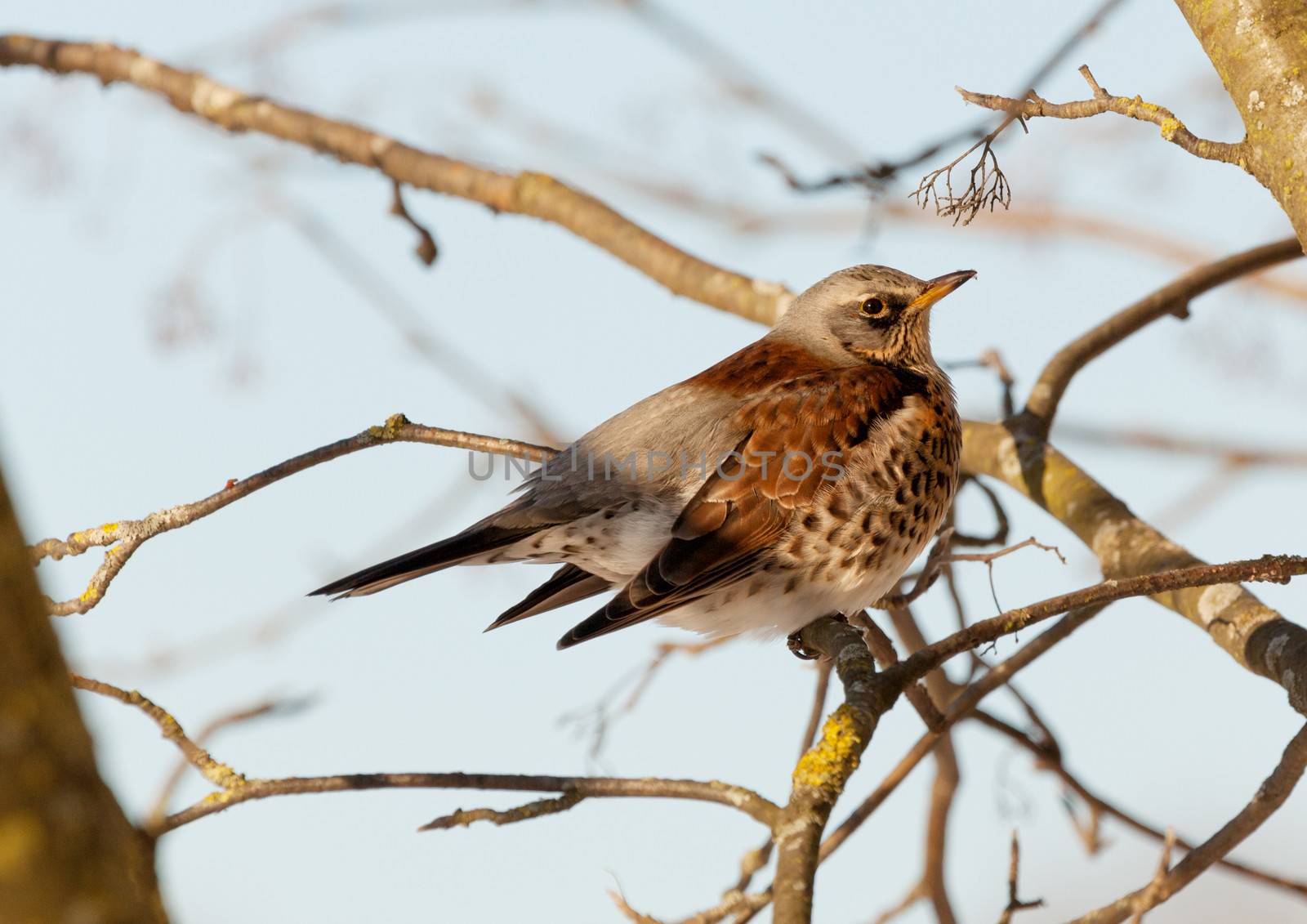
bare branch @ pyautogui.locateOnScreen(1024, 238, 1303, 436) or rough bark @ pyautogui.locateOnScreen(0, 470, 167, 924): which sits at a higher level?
bare branch @ pyautogui.locateOnScreen(1024, 238, 1303, 436)

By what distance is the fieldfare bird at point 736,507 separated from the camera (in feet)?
13.1

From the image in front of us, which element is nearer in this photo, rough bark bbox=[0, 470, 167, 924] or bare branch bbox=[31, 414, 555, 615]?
rough bark bbox=[0, 470, 167, 924]

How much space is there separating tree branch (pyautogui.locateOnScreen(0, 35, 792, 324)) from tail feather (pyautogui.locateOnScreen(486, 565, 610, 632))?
139 centimetres

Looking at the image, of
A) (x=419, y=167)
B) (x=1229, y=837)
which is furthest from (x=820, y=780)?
(x=419, y=167)

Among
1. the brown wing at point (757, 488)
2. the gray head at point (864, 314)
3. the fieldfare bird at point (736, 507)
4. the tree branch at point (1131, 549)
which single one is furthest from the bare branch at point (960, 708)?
the gray head at point (864, 314)

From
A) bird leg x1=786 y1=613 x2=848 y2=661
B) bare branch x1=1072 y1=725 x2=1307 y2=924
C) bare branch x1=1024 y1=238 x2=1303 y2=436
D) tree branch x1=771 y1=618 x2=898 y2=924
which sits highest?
bare branch x1=1024 y1=238 x2=1303 y2=436

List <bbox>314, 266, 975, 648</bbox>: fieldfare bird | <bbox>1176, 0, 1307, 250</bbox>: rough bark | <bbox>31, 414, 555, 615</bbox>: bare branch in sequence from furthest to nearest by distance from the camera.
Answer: <bbox>314, 266, 975, 648</bbox>: fieldfare bird → <bbox>31, 414, 555, 615</bbox>: bare branch → <bbox>1176, 0, 1307, 250</bbox>: rough bark

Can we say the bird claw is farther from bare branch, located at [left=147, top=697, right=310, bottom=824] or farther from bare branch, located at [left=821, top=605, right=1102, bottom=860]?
bare branch, located at [left=147, top=697, right=310, bottom=824]

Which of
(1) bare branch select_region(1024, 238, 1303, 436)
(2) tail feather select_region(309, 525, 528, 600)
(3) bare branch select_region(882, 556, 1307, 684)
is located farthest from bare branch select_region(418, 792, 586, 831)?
(1) bare branch select_region(1024, 238, 1303, 436)

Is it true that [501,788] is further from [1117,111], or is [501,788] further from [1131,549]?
[1131,549]

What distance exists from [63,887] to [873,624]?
9.38ft

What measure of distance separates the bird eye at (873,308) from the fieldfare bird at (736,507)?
521 mm

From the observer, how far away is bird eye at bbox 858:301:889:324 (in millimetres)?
5016

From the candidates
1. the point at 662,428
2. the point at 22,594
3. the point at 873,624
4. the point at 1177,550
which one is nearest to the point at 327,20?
the point at 662,428
